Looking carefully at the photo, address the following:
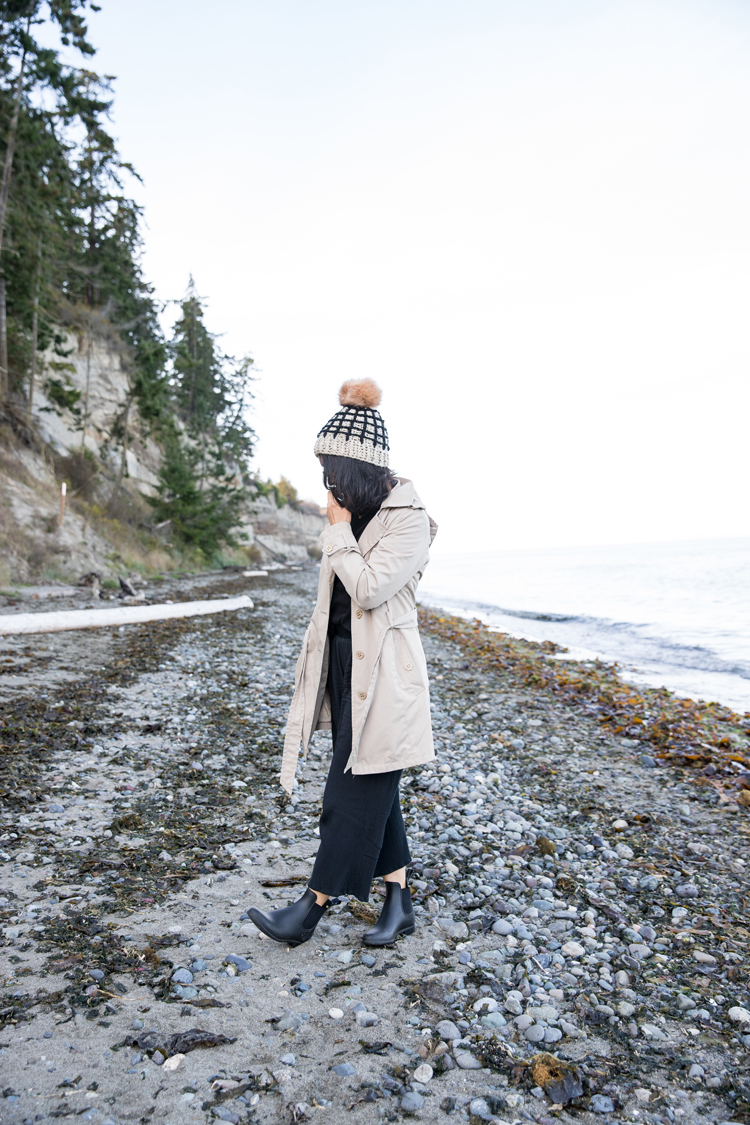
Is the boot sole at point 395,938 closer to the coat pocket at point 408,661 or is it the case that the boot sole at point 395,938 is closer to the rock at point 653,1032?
the rock at point 653,1032

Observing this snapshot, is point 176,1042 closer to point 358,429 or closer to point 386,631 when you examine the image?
point 386,631

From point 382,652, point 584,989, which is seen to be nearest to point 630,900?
point 584,989

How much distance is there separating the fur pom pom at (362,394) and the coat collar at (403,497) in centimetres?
46

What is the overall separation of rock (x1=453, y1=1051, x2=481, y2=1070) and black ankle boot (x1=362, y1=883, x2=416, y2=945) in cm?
80

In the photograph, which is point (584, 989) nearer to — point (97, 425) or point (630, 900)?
point (630, 900)

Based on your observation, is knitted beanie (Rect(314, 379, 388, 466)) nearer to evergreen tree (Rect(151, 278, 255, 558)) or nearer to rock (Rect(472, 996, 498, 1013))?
rock (Rect(472, 996, 498, 1013))

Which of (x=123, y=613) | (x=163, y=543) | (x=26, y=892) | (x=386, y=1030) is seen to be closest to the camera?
(x=386, y=1030)

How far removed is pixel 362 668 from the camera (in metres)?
3.00

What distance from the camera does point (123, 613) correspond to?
13.2m

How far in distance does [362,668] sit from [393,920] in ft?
4.81

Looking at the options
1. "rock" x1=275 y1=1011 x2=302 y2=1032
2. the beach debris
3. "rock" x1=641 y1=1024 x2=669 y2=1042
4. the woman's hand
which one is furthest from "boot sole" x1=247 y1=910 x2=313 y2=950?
the woman's hand

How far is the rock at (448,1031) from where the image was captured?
2620 mm

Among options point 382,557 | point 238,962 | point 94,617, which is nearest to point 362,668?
point 382,557

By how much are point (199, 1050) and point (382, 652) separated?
175cm
